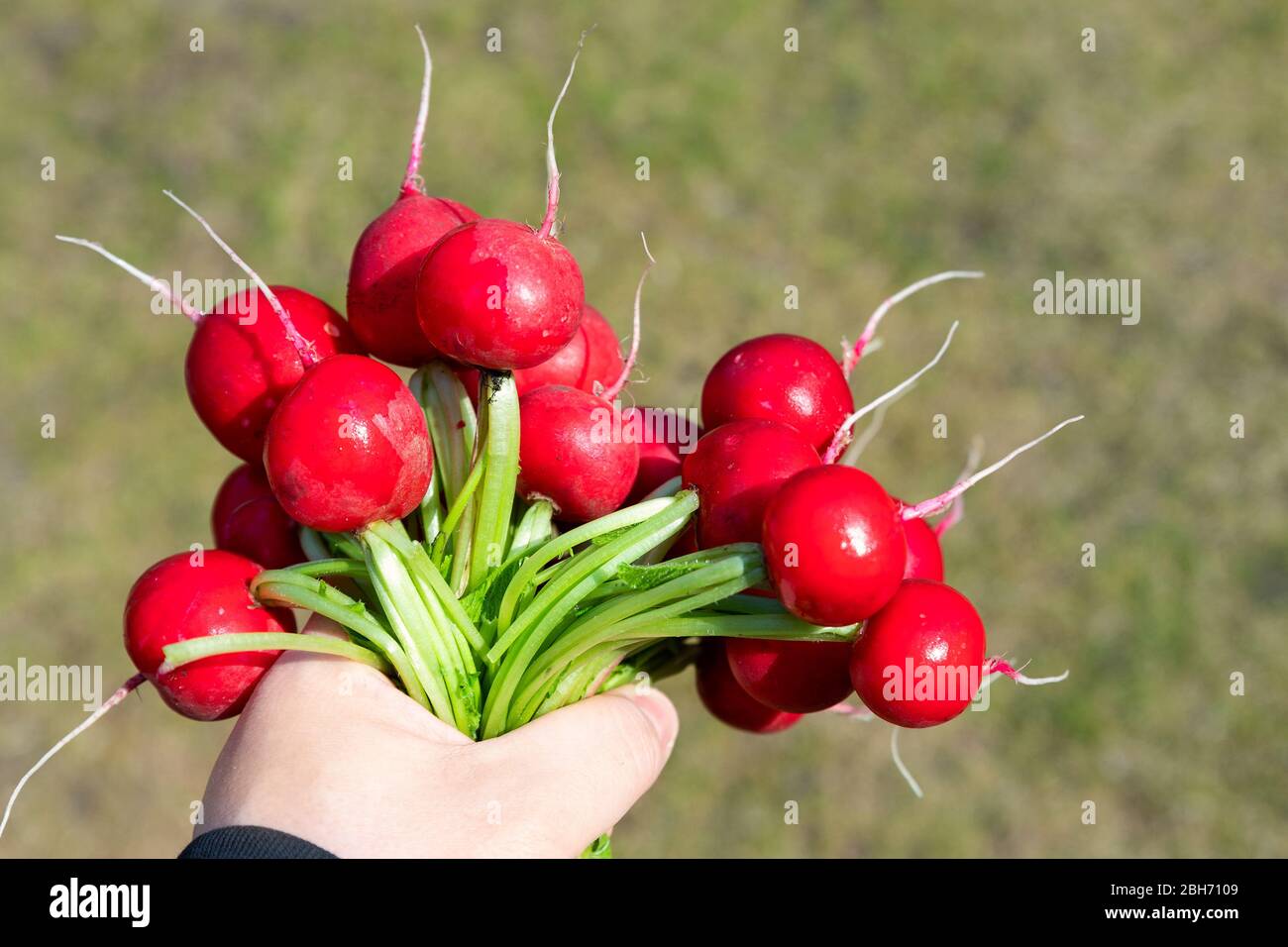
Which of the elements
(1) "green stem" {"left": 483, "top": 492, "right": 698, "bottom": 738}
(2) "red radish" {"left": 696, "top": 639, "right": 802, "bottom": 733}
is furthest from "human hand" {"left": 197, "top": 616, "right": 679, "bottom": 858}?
(2) "red radish" {"left": 696, "top": 639, "right": 802, "bottom": 733}

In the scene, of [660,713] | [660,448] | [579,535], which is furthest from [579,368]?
[660,713]

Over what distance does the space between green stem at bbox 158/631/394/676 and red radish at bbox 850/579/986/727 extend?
82cm

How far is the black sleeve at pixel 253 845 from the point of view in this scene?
1.65m

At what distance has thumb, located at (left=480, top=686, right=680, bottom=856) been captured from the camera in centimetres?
181

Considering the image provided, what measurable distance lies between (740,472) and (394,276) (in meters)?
0.69

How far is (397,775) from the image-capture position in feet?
5.75

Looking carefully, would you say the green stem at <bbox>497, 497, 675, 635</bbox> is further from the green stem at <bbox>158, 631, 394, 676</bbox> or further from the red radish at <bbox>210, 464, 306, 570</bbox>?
the red radish at <bbox>210, 464, 306, 570</bbox>

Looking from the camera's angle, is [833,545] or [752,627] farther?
[752,627]

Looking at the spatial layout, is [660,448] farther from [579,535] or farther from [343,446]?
[343,446]

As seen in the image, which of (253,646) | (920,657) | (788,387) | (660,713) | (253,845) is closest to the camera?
(253,845)

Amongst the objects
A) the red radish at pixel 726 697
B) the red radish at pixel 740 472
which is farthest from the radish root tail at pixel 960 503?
the red radish at pixel 726 697
